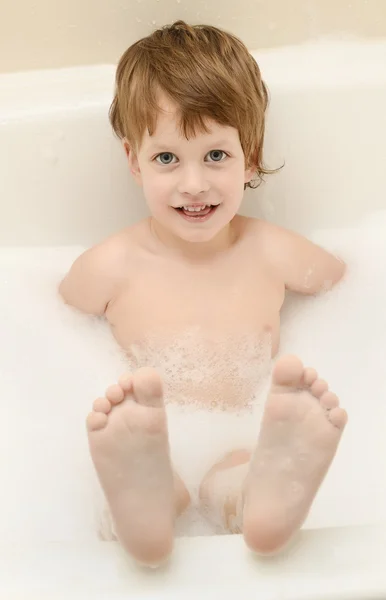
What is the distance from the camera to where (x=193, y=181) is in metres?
0.94

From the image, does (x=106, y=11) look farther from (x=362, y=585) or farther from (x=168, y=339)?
(x=362, y=585)

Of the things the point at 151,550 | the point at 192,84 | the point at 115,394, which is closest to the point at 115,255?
the point at 192,84

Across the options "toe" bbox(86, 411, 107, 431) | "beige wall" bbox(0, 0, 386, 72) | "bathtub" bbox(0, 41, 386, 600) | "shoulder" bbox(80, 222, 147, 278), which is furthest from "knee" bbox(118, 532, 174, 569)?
"beige wall" bbox(0, 0, 386, 72)

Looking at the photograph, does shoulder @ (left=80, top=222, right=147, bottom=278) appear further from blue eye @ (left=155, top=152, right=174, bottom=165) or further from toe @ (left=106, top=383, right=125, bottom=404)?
toe @ (left=106, top=383, right=125, bottom=404)

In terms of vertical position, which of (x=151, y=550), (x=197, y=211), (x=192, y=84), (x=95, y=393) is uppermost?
(x=192, y=84)

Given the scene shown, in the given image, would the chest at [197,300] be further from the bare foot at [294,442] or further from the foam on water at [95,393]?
the bare foot at [294,442]

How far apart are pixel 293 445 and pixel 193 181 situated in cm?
38

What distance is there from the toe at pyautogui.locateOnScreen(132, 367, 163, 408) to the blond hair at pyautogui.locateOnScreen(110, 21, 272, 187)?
14.2 inches

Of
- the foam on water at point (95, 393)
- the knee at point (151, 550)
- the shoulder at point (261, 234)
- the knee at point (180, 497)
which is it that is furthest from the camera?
the shoulder at point (261, 234)

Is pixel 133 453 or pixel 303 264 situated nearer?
pixel 133 453

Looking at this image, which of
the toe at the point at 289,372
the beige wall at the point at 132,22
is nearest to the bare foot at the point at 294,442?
the toe at the point at 289,372

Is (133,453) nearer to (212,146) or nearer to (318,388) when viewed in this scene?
(318,388)

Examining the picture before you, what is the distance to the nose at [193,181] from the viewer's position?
0.94 m

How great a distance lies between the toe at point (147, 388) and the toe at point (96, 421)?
0.14ft
